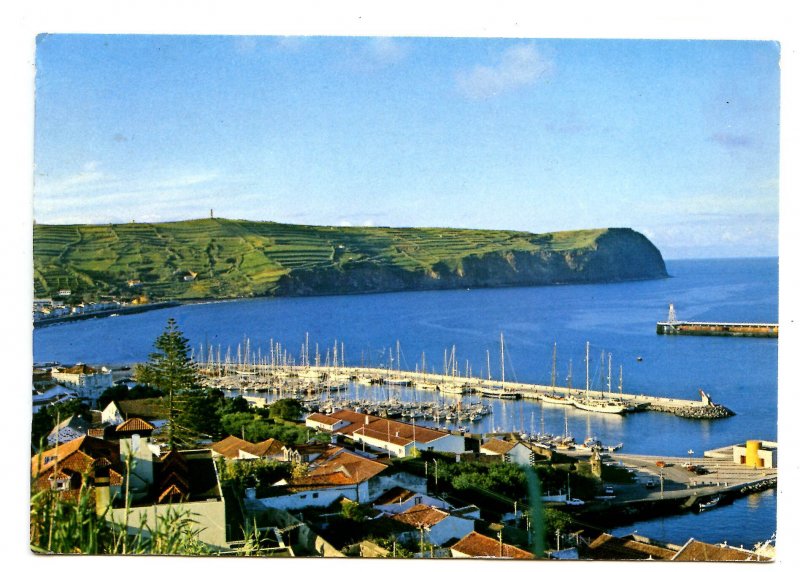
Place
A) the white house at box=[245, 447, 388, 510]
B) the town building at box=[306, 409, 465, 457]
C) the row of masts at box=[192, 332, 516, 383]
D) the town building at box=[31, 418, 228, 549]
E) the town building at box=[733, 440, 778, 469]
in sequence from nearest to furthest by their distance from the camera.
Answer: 1. the town building at box=[31, 418, 228, 549]
2. the white house at box=[245, 447, 388, 510]
3. the town building at box=[306, 409, 465, 457]
4. the town building at box=[733, 440, 778, 469]
5. the row of masts at box=[192, 332, 516, 383]

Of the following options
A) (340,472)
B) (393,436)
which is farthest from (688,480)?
(340,472)

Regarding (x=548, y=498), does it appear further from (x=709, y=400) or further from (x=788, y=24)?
(x=709, y=400)

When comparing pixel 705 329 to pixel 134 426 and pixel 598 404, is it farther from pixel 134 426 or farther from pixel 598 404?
pixel 134 426

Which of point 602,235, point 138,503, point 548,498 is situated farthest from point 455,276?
point 138,503

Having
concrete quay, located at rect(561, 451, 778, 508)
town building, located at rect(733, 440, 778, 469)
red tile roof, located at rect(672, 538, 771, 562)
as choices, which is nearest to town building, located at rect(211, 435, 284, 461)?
red tile roof, located at rect(672, 538, 771, 562)

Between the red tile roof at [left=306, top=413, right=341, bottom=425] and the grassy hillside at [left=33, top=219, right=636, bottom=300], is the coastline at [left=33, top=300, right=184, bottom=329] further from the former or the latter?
the red tile roof at [left=306, top=413, right=341, bottom=425]
